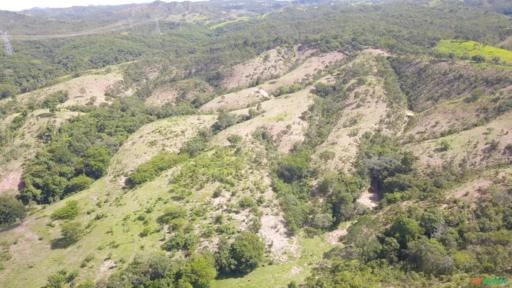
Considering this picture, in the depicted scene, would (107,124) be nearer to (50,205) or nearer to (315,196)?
(50,205)

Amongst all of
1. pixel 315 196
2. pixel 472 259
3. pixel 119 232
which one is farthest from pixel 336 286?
pixel 119 232

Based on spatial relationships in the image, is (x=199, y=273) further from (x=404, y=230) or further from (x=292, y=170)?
(x=292, y=170)

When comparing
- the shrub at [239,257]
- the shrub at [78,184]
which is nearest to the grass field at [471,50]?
the shrub at [239,257]

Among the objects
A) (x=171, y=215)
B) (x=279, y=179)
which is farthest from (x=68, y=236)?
(x=279, y=179)

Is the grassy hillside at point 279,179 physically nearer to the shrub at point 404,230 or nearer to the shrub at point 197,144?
the shrub at point 404,230

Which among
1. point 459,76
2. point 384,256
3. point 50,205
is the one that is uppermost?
point 459,76
